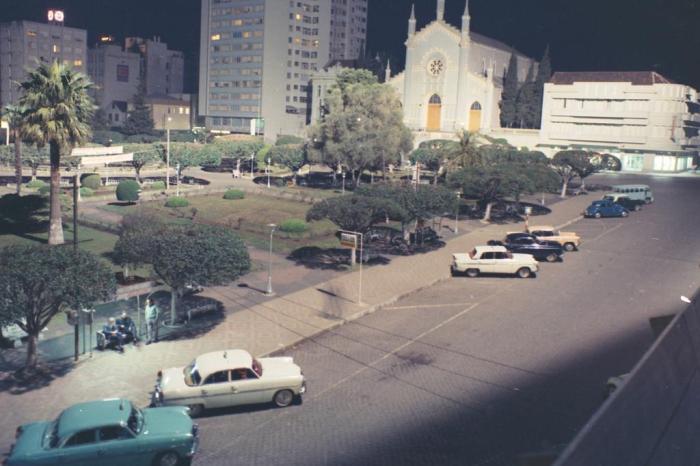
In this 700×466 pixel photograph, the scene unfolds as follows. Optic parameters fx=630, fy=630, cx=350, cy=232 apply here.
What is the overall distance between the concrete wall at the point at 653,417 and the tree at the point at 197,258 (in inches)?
793

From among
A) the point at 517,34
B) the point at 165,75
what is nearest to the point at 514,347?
the point at 517,34

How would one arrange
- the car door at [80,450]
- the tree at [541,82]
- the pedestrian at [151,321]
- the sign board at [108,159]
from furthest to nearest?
the tree at [541,82] → the sign board at [108,159] → the pedestrian at [151,321] → the car door at [80,450]

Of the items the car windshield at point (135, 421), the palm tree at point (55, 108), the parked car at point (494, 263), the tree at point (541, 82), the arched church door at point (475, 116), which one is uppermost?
the tree at point (541, 82)

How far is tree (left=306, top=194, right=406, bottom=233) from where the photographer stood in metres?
34.8

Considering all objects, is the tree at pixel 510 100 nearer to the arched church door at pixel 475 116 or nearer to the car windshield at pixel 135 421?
the arched church door at pixel 475 116

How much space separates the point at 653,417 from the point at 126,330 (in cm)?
2157

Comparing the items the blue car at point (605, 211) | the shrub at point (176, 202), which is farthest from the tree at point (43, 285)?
the blue car at point (605, 211)

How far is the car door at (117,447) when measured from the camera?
14023 mm

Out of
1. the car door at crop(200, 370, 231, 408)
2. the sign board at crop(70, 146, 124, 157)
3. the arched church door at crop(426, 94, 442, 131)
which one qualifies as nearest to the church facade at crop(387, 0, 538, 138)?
the arched church door at crop(426, 94, 442, 131)

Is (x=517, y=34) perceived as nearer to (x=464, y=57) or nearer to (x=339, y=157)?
(x=464, y=57)

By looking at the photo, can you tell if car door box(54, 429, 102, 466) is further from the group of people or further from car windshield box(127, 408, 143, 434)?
the group of people

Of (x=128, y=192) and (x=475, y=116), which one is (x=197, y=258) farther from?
(x=475, y=116)

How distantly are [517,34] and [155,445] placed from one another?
156715 millimetres

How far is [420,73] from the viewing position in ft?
355
